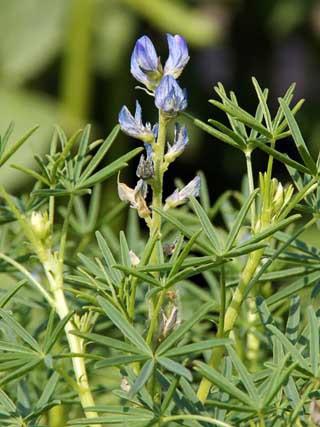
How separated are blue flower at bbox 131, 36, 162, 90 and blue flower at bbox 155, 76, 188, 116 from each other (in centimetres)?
2

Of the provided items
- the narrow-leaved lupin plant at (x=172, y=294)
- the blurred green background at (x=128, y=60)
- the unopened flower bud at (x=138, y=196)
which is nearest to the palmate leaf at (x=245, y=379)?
the narrow-leaved lupin plant at (x=172, y=294)

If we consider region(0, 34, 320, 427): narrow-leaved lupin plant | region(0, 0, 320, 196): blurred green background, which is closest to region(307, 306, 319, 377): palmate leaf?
region(0, 34, 320, 427): narrow-leaved lupin plant

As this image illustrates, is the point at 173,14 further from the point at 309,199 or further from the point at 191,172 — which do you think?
the point at 309,199

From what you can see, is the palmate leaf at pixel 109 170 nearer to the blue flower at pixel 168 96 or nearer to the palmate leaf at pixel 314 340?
the blue flower at pixel 168 96

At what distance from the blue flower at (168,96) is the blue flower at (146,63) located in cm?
2

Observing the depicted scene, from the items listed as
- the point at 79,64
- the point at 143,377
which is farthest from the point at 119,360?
the point at 79,64

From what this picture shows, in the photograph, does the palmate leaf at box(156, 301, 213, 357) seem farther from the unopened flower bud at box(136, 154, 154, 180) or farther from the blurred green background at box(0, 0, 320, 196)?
the blurred green background at box(0, 0, 320, 196)

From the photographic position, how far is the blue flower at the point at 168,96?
591mm

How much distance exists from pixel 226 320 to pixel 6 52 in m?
2.23

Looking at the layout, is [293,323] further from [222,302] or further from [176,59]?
[176,59]

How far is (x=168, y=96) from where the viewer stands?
1.94ft

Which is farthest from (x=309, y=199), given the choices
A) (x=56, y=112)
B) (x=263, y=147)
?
(x=56, y=112)

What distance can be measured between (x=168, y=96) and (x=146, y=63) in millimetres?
32

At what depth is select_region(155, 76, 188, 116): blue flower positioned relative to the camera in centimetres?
59
